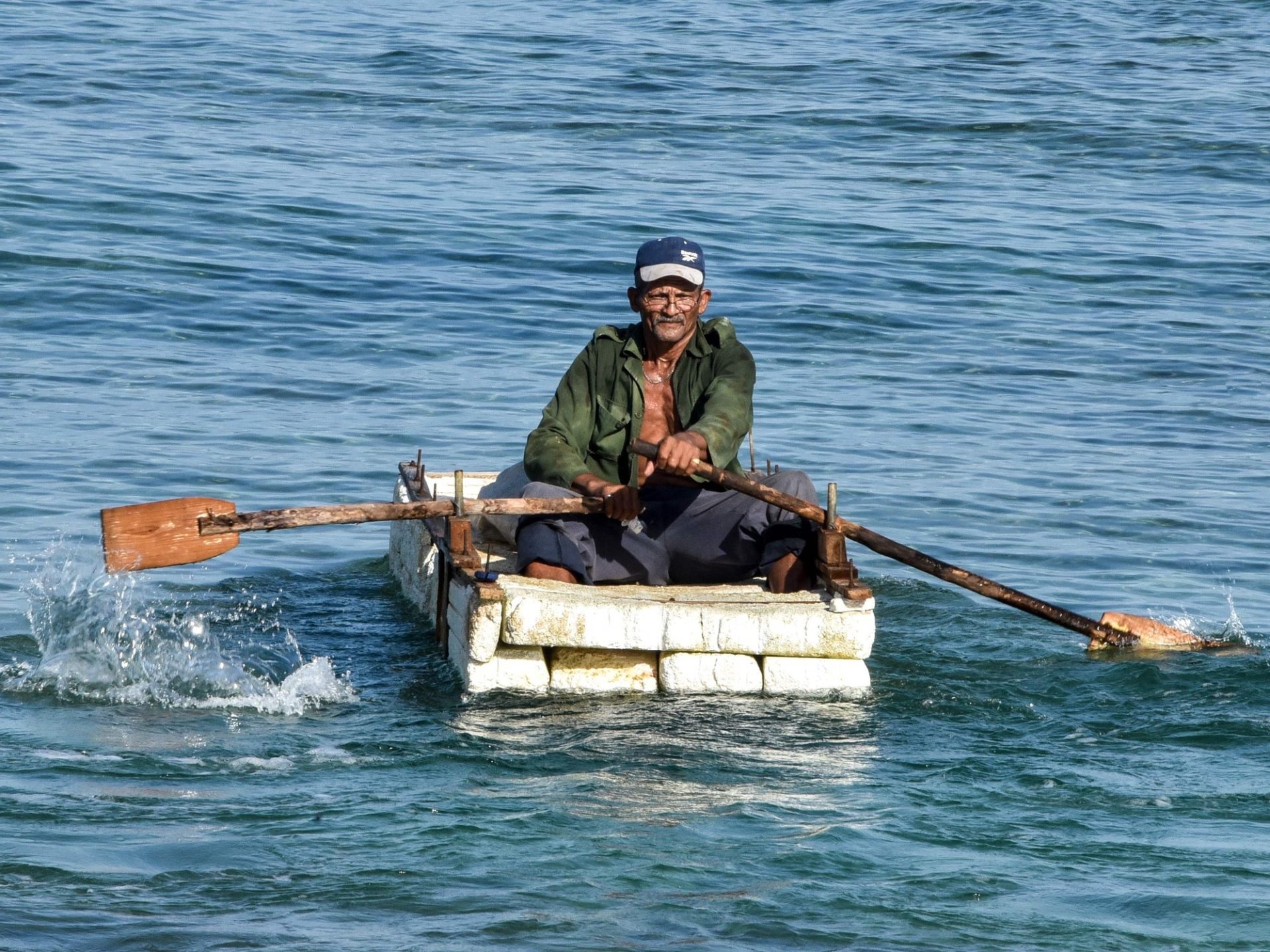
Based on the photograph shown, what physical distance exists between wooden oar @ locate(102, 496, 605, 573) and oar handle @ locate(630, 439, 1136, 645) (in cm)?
49

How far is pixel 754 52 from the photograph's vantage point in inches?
1048

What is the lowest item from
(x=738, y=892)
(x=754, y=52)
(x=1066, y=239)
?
(x=738, y=892)

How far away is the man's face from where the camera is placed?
741cm

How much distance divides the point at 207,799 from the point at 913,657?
3.37 meters

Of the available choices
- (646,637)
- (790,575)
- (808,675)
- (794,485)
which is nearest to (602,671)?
(646,637)

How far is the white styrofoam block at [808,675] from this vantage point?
6879 mm

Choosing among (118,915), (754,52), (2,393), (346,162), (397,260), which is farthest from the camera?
(754,52)

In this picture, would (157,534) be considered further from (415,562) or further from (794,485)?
(794,485)

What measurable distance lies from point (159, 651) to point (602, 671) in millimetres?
1959

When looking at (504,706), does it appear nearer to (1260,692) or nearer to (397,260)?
(1260,692)

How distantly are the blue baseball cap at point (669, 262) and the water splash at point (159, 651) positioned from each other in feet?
6.79

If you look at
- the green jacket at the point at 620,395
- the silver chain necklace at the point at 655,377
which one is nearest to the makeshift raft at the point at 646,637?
the green jacket at the point at 620,395

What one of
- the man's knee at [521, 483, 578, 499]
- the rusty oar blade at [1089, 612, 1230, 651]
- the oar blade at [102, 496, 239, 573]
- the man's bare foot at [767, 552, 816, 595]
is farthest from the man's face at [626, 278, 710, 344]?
the rusty oar blade at [1089, 612, 1230, 651]

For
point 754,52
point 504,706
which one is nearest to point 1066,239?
point 754,52
